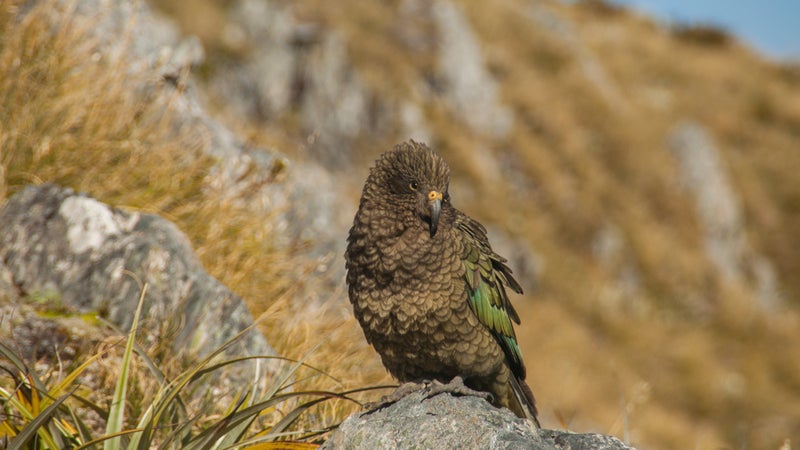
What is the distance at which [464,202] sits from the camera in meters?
16.8

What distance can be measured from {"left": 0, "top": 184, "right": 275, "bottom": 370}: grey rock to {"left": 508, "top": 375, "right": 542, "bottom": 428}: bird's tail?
1547 millimetres

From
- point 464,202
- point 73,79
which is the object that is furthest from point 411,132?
point 73,79

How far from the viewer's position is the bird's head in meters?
3.66

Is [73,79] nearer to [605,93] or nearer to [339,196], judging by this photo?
[339,196]

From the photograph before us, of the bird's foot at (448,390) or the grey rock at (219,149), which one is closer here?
the bird's foot at (448,390)

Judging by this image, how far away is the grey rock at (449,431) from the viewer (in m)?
2.67

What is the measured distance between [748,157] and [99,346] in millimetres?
25946

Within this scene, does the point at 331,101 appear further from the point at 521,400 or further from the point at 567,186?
the point at 521,400

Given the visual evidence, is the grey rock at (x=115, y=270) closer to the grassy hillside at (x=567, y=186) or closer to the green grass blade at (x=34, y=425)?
the grassy hillside at (x=567, y=186)

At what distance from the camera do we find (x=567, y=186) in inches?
775

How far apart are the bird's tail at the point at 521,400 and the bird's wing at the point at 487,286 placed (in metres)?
0.10

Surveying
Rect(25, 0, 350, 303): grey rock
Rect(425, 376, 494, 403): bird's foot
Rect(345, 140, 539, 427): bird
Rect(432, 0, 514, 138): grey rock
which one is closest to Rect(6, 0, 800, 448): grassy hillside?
Rect(25, 0, 350, 303): grey rock

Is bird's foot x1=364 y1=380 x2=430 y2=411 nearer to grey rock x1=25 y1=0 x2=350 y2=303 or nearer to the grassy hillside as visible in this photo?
the grassy hillside

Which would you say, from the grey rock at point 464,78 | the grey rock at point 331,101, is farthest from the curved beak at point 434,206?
the grey rock at point 464,78
